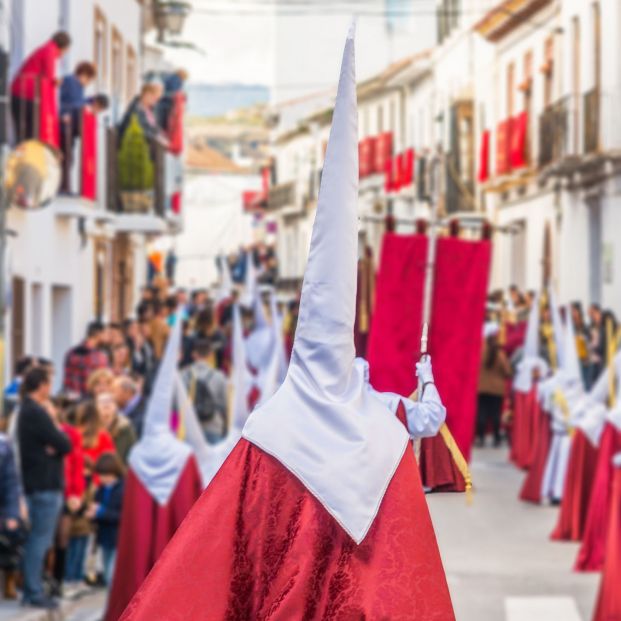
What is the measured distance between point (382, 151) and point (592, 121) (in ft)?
91.6

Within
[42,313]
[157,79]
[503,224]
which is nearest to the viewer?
[42,313]

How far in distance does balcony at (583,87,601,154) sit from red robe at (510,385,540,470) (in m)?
8.15

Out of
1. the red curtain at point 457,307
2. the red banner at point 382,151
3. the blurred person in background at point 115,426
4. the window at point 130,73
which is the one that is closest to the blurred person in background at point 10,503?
the blurred person in background at point 115,426

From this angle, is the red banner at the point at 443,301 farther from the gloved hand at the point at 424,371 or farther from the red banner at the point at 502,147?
the red banner at the point at 502,147

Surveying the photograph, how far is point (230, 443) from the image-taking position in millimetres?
13242

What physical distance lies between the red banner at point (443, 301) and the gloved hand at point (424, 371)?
31.3 ft

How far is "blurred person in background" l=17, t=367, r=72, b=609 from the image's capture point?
12609 mm

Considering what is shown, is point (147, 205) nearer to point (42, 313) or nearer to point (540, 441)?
point (42, 313)

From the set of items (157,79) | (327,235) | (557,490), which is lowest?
(557,490)

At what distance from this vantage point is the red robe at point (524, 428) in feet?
76.2

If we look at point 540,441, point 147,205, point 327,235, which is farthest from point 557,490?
point 327,235

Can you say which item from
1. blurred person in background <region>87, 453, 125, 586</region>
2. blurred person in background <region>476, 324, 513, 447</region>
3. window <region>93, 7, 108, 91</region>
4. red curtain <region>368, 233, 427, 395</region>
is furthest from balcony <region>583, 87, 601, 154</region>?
blurred person in background <region>87, 453, 125, 586</region>

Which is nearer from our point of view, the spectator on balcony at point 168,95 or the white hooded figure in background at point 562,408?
the white hooded figure in background at point 562,408

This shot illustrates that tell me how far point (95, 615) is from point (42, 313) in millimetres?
10635
